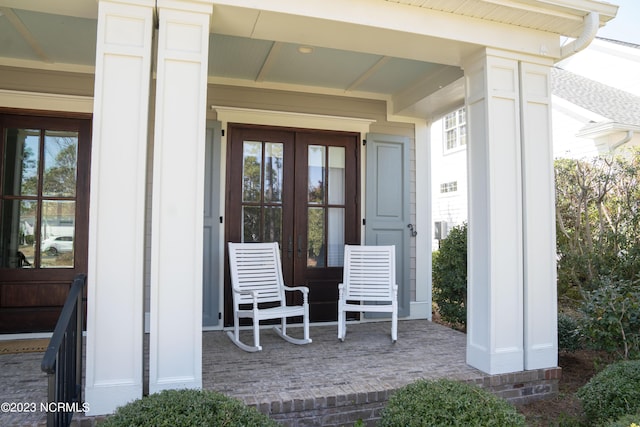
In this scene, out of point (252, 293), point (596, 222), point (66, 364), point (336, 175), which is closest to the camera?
point (66, 364)

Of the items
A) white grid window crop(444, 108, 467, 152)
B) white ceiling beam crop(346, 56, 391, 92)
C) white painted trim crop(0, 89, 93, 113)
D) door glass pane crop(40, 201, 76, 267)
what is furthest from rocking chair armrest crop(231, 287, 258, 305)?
white grid window crop(444, 108, 467, 152)

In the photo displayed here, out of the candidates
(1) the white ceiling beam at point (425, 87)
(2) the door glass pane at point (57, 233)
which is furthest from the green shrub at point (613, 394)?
(2) the door glass pane at point (57, 233)

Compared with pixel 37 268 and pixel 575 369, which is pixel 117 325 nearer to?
pixel 37 268

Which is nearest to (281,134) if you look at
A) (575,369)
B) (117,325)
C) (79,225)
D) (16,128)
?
(79,225)

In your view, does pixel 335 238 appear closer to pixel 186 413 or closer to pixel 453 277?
pixel 453 277

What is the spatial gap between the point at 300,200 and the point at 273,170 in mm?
447

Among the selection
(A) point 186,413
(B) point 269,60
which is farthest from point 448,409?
(B) point 269,60

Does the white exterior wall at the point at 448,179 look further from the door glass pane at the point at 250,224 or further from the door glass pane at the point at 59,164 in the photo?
the door glass pane at the point at 59,164

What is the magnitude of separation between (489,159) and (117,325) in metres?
2.71

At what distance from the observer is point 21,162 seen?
4.12 metres

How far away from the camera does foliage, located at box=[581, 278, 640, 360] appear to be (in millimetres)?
3309

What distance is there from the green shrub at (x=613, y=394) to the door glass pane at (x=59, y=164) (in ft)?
14.9

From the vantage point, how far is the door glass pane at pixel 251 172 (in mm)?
4688

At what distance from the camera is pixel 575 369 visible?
390 cm
